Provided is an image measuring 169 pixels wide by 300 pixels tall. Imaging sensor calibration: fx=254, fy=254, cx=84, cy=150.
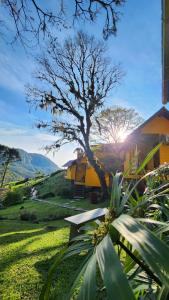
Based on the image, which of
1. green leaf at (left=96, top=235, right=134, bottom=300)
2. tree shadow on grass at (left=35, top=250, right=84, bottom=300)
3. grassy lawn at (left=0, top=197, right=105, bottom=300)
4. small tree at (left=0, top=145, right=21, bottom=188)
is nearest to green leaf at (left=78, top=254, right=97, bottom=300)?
green leaf at (left=96, top=235, right=134, bottom=300)

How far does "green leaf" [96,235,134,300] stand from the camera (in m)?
0.52

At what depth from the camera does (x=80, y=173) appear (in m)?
30.3

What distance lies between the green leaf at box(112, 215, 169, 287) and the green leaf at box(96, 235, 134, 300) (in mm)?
62

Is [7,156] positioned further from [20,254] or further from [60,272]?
[60,272]

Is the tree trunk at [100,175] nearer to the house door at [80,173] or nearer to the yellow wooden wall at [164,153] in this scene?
the yellow wooden wall at [164,153]

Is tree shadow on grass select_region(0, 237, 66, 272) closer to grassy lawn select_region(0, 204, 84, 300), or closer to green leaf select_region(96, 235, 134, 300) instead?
grassy lawn select_region(0, 204, 84, 300)

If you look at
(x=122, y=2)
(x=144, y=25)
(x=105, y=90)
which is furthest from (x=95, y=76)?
Answer: (x=122, y=2)

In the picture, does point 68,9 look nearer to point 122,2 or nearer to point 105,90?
point 122,2

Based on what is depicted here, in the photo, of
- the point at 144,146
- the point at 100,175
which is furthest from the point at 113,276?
the point at 100,175

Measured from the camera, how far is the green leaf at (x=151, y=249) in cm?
55


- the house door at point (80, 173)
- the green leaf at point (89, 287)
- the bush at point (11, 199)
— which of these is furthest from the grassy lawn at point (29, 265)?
the house door at point (80, 173)

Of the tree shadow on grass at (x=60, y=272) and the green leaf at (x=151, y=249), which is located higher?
the green leaf at (x=151, y=249)

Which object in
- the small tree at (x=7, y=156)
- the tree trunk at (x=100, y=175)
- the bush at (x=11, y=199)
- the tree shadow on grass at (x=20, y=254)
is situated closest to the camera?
the tree shadow on grass at (x=20, y=254)

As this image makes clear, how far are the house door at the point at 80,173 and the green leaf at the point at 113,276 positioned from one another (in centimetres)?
2762
